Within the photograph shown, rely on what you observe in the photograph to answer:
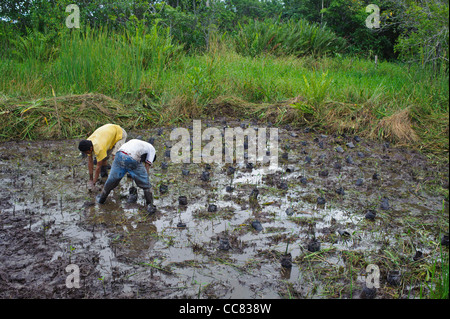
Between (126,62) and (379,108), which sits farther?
(126,62)

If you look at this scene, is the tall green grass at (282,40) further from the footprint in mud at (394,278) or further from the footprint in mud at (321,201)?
the footprint in mud at (394,278)

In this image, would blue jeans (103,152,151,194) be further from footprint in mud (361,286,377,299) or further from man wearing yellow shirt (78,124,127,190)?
footprint in mud (361,286,377,299)

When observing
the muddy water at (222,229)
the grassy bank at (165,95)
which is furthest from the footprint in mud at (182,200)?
the grassy bank at (165,95)

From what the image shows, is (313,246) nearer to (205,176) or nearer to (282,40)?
(205,176)

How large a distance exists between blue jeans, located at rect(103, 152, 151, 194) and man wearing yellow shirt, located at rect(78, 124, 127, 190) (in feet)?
1.73

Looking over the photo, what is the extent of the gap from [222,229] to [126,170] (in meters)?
1.31

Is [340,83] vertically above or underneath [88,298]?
above

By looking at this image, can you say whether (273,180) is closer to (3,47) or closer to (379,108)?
(379,108)

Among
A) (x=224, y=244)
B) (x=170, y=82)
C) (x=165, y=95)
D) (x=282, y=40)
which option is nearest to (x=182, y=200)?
(x=224, y=244)

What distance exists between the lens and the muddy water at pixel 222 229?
3.31 meters

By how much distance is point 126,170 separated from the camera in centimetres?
454
